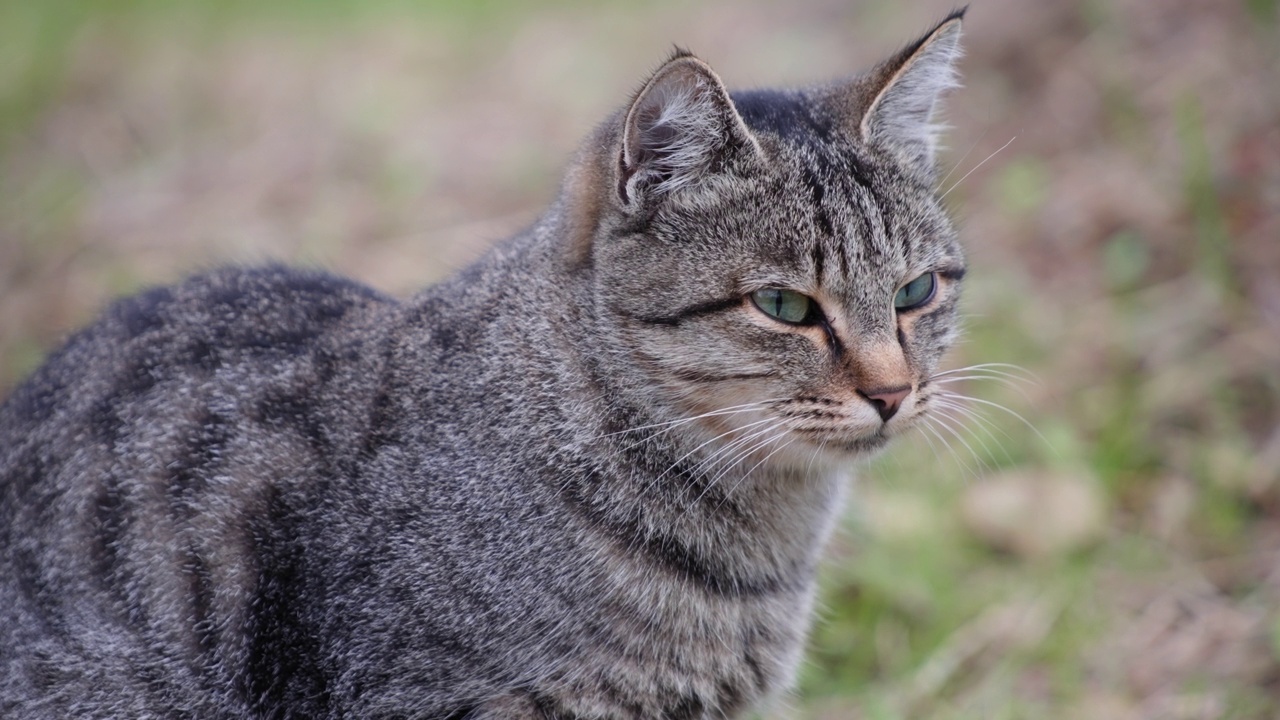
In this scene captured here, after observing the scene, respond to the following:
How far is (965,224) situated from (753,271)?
4.50 ft

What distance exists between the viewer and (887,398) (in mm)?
2701

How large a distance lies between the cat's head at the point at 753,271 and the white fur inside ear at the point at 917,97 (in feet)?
0.11

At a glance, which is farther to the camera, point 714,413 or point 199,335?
point 199,335

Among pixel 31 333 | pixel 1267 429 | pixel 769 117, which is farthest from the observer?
pixel 31 333

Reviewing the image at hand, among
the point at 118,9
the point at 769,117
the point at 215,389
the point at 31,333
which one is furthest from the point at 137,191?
the point at 769,117

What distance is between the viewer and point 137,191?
6566mm

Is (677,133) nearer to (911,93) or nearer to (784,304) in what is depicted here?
(784,304)

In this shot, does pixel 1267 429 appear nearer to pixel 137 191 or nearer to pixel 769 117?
pixel 769 117

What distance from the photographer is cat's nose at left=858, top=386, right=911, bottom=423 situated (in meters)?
2.69

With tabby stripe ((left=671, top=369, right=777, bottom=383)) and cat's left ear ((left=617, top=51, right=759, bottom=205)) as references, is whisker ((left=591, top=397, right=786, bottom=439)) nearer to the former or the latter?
tabby stripe ((left=671, top=369, right=777, bottom=383))

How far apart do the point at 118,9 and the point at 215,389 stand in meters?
7.04

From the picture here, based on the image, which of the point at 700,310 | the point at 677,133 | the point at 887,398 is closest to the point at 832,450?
the point at 887,398

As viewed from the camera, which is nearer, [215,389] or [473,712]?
[473,712]

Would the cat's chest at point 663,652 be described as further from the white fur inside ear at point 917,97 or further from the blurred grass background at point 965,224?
the white fur inside ear at point 917,97
